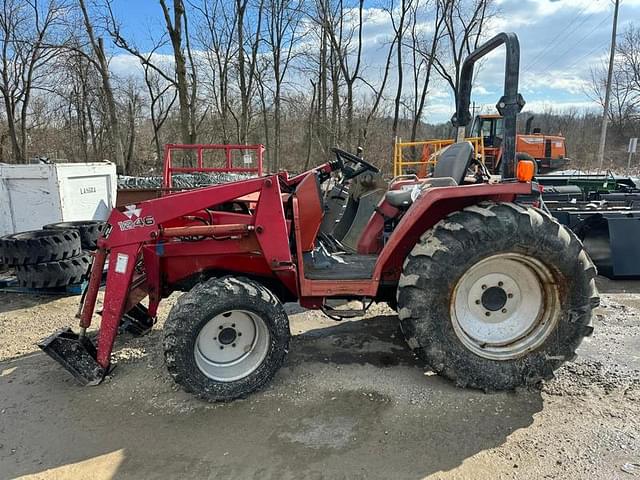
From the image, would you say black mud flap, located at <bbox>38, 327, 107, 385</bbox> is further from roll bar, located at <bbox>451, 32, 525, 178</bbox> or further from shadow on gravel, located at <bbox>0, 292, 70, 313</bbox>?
roll bar, located at <bbox>451, 32, 525, 178</bbox>

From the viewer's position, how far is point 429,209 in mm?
3041

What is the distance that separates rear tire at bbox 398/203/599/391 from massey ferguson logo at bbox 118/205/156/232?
1.67 m

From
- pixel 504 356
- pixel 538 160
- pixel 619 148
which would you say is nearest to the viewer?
pixel 504 356

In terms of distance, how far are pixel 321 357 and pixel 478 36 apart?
2252cm

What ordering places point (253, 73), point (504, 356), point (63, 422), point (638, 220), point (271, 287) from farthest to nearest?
point (253, 73) < point (638, 220) < point (271, 287) < point (504, 356) < point (63, 422)

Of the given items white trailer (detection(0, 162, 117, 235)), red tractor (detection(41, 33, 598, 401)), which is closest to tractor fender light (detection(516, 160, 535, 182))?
red tractor (detection(41, 33, 598, 401))

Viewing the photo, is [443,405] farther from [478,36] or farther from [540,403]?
[478,36]

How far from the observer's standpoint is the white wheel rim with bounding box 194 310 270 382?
116 inches

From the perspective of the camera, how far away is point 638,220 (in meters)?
5.54

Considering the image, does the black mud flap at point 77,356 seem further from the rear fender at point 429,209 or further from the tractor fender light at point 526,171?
the tractor fender light at point 526,171

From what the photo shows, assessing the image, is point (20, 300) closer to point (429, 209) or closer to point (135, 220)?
point (135, 220)

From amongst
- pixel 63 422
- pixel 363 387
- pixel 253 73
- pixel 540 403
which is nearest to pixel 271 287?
pixel 363 387

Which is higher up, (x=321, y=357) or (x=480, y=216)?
(x=480, y=216)

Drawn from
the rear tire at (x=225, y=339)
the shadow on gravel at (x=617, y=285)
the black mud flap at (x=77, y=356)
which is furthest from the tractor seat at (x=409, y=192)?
the shadow on gravel at (x=617, y=285)
